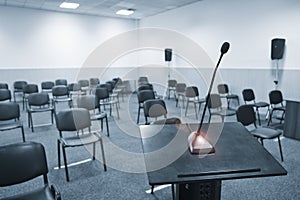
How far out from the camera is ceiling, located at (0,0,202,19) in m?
6.97

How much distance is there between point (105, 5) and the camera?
7.41 meters

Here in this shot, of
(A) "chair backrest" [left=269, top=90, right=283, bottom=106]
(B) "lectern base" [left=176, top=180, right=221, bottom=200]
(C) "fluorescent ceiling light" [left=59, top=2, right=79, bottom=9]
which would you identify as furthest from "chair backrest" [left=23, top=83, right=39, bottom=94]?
(B) "lectern base" [left=176, top=180, right=221, bottom=200]

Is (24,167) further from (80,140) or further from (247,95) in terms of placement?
(247,95)

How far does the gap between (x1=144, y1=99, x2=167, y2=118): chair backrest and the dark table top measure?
5.51ft

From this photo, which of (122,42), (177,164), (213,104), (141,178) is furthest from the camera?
(122,42)

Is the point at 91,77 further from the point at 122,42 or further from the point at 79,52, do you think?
the point at 122,42

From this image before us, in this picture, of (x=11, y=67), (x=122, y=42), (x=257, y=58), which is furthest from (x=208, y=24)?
(x=11, y=67)

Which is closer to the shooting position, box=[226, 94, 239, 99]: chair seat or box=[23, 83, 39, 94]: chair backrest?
box=[226, 94, 239, 99]: chair seat

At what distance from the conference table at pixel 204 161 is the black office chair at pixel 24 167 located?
80cm

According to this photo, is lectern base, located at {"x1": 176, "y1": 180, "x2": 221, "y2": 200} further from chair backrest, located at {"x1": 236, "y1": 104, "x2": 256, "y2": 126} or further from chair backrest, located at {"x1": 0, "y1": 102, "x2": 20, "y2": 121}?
chair backrest, located at {"x1": 0, "y1": 102, "x2": 20, "y2": 121}

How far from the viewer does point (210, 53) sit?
274 inches

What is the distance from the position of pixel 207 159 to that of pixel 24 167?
4.35 feet

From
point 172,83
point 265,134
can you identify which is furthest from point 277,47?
point 172,83

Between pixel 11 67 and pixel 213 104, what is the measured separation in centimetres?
642
